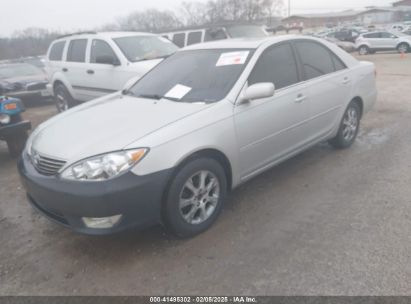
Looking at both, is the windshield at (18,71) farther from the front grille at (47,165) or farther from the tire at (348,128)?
the tire at (348,128)

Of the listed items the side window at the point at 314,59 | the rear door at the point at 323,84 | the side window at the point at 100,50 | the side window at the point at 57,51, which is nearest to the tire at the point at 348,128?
the rear door at the point at 323,84

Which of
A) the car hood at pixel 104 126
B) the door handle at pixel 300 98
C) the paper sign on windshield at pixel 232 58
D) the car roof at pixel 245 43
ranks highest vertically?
the car roof at pixel 245 43

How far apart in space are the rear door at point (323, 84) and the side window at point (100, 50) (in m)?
3.84

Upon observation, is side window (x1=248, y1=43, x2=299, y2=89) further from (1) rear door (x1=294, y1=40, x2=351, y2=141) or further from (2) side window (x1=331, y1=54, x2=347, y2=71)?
(2) side window (x1=331, y1=54, x2=347, y2=71)

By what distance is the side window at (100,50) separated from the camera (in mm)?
6543

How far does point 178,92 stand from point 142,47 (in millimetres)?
3846

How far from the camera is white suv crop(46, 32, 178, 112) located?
634 cm

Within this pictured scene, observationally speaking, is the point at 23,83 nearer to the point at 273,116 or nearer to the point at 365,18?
the point at 273,116

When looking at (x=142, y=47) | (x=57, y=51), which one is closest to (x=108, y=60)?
(x=142, y=47)

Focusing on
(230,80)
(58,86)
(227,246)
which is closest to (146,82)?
(230,80)

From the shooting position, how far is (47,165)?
8.79 feet

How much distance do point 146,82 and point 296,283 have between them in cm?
269

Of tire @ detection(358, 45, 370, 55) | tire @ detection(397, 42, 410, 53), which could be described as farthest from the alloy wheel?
tire @ detection(358, 45, 370, 55)

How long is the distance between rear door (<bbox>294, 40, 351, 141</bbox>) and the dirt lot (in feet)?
2.07
